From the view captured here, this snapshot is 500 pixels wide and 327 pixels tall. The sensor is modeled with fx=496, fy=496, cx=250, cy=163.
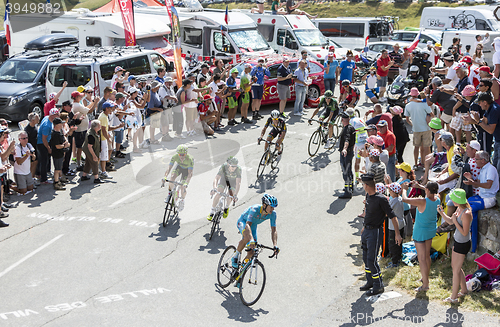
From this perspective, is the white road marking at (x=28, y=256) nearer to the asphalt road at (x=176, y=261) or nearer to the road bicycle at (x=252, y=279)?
the asphalt road at (x=176, y=261)

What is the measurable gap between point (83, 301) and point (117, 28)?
1558 cm

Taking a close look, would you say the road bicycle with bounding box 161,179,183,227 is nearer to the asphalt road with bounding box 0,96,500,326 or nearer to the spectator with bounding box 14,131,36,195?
the asphalt road with bounding box 0,96,500,326

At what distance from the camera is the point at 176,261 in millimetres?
9047

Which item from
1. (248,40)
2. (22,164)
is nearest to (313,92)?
(248,40)

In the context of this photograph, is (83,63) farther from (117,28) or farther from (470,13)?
(470,13)

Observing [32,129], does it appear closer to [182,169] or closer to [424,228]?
[182,169]

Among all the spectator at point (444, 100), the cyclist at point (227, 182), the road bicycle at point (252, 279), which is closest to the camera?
the road bicycle at point (252, 279)

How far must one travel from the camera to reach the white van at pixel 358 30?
96.7ft

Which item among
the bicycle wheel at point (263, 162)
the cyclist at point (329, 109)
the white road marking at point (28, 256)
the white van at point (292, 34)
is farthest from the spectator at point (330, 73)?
the white road marking at point (28, 256)

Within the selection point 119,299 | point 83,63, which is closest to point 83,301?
point 119,299

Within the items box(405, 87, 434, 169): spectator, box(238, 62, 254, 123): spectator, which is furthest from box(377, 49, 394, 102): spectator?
box(405, 87, 434, 169): spectator

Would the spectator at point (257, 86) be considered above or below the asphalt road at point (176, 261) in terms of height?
above

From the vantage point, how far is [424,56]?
18375 millimetres

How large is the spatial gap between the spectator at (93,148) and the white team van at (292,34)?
13421mm
